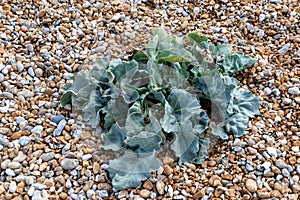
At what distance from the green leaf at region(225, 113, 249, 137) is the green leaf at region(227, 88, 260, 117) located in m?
0.03

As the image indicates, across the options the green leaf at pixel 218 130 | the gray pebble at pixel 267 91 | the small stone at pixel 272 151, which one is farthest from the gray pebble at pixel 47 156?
the gray pebble at pixel 267 91

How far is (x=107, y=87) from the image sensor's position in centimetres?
223

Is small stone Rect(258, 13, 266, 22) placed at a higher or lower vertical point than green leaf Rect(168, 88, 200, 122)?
higher

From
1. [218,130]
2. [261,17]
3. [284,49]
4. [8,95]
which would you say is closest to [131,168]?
[218,130]

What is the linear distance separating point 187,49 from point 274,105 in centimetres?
50

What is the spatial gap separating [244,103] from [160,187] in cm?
59

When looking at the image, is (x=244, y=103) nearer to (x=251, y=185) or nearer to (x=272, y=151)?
(x=272, y=151)

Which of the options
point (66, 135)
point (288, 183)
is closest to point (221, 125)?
point (288, 183)

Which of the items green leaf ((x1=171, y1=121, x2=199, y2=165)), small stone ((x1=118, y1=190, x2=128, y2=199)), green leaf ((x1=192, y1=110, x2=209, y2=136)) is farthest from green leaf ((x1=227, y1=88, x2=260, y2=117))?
small stone ((x1=118, y1=190, x2=128, y2=199))

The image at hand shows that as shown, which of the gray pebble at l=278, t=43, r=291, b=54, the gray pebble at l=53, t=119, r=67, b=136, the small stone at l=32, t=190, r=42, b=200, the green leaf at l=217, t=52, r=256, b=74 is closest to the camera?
the small stone at l=32, t=190, r=42, b=200

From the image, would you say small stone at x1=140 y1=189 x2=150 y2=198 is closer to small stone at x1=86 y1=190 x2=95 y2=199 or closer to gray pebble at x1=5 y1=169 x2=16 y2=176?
small stone at x1=86 y1=190 x2=95 y2=199

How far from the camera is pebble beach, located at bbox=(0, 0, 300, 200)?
1980 millimetres

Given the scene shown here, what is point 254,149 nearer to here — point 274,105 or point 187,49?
point 274,105

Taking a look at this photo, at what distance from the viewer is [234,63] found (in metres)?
2.42
